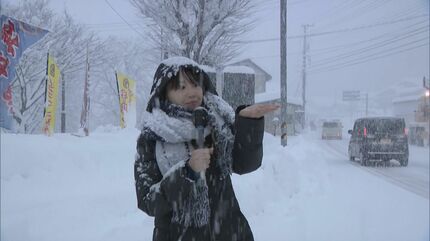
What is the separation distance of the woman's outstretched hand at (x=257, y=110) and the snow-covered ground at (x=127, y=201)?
303 cm

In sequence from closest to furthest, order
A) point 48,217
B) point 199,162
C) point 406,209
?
1. point 199,162
2. point 48,217
3. point 406,209

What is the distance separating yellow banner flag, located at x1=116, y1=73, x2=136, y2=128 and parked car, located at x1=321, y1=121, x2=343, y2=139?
22.7 ft

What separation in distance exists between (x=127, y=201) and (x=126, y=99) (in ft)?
26.4

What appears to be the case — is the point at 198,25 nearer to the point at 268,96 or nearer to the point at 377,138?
the point at 268,96

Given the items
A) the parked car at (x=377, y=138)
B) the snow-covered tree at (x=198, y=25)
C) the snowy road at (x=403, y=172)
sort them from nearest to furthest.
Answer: the snow-covered tree at (x=198, y=25) < the parked car at (x=377, y=138) < the snowy road at (x=403, y=172)

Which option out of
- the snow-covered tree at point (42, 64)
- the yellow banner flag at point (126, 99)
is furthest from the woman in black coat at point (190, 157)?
the yellow banner flag at point (126, 99)

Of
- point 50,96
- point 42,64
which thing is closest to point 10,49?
point 50,96

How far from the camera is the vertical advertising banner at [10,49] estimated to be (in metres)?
5.93

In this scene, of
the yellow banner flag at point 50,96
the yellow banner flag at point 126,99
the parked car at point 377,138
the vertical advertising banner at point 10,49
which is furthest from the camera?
the yellow banner flag at point 126,99

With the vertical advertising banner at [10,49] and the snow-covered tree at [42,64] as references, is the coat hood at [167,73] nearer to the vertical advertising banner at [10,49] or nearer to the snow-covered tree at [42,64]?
the vertical advertising banner at [10,49]

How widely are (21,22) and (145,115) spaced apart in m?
5.40

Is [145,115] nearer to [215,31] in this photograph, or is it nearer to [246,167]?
[246,167]

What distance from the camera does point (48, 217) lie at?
15.7 feet

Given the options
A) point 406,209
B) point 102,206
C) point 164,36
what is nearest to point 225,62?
point 164,36
